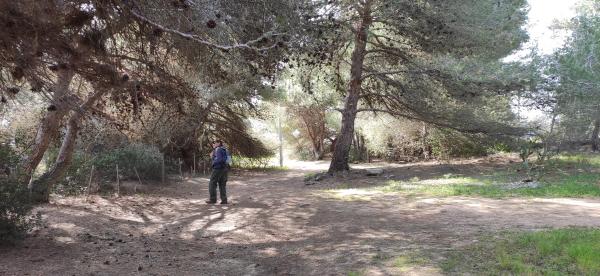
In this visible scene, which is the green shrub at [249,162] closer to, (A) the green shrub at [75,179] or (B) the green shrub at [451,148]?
(B) the green shrub at [451,148]

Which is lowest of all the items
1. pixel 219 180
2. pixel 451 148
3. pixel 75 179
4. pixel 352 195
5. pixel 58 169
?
pixel 352 195

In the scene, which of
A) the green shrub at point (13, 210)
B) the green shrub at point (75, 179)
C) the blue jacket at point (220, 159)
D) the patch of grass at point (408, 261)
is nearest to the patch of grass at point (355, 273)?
the patch of grass at point (408, 261)

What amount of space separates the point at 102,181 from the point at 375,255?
31.2ft

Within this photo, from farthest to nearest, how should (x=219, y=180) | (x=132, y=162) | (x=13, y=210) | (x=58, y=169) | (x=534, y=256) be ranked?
(x=132, y=162) < (x=219, y=180) < (x=58, y=169) < (x=13, y=210) < (x=534, y=256)

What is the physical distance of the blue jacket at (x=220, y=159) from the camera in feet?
36.7

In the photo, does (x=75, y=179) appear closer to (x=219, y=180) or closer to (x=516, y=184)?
(x=219, y=180)

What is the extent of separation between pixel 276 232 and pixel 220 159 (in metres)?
3.34

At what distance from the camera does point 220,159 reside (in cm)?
1119

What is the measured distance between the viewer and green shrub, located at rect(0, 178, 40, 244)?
626 centimetres

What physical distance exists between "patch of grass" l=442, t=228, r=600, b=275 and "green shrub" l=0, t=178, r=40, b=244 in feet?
18.5

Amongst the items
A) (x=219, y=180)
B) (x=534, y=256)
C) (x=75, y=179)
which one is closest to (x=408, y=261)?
(x=534, y=256)

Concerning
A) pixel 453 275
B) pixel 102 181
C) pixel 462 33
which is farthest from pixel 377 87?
pixel 453 275

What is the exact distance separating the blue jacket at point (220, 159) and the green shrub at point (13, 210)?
4.86 m

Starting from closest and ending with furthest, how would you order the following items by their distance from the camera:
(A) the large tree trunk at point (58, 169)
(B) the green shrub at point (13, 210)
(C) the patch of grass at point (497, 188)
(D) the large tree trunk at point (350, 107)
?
(B) the green shrub at point (13, 210)
(A) the large tree trunk at point (58, 169)
(C) the patch of grass at point (497, 188)
(D) the large tree trunk at point (350, 107)
